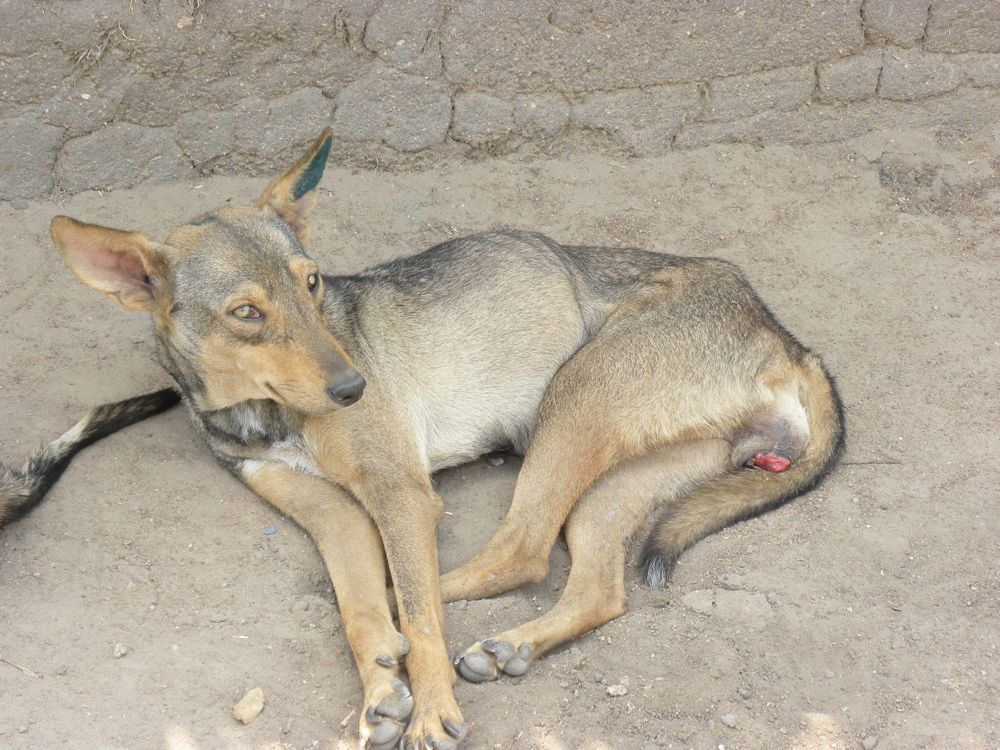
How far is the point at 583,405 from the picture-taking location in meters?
5.08

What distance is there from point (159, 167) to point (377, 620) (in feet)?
12.6

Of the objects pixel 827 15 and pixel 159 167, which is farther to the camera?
pixel 827 15

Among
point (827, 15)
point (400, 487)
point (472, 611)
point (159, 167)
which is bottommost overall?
point (472, 611)

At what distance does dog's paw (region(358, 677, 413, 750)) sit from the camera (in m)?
3.83

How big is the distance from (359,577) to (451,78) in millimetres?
3811

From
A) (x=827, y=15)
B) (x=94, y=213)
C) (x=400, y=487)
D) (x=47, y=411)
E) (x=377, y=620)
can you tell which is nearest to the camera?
(x=377, y=620)

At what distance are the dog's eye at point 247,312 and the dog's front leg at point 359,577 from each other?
0.87m

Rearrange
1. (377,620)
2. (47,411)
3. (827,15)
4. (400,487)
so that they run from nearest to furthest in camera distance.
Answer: (377,620) < (400,487) < (47,411) < (827,15)

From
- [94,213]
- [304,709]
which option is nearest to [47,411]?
[94,213]

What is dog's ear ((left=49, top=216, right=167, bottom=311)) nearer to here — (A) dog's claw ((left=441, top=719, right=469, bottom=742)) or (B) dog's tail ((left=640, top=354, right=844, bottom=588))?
(A) dog's claw ((left=441, top=719, right=469, bottom=742))

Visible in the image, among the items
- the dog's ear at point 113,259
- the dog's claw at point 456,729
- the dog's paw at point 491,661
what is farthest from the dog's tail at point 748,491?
the dog's ear at point 113,259

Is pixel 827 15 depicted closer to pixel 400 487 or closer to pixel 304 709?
pixel 400 487

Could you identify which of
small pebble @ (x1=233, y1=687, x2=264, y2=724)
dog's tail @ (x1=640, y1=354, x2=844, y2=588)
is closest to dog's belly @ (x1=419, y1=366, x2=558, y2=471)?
dog's tail @ (x1=640, y1=354, x2=844, y2=588)

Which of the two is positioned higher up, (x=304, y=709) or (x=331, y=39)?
(x=331, y=39)
